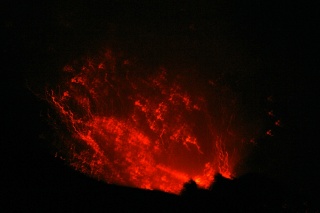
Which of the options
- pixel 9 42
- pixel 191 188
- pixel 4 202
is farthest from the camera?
pixel 9 42

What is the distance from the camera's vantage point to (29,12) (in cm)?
1109

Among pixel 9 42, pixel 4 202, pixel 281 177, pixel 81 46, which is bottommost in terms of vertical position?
pixel 4 202

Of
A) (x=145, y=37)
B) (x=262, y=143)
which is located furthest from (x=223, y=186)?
(x=145, y=37)

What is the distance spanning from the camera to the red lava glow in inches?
442

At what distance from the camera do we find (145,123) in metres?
11.4

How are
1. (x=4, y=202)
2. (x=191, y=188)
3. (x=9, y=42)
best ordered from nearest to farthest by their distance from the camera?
(x=4, y=202), (x=191, y=188), (x=9, y=42)

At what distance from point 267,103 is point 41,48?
8.17m

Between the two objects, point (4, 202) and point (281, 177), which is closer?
point (4, 202)

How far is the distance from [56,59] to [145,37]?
3258mm

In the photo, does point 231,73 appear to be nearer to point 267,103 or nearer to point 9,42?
point 267,103

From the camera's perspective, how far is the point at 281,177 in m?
11.1

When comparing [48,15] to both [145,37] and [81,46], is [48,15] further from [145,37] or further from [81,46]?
[145,37]

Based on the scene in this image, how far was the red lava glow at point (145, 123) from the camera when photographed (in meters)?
11.2

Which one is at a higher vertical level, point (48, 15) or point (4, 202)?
point (48, 15)
